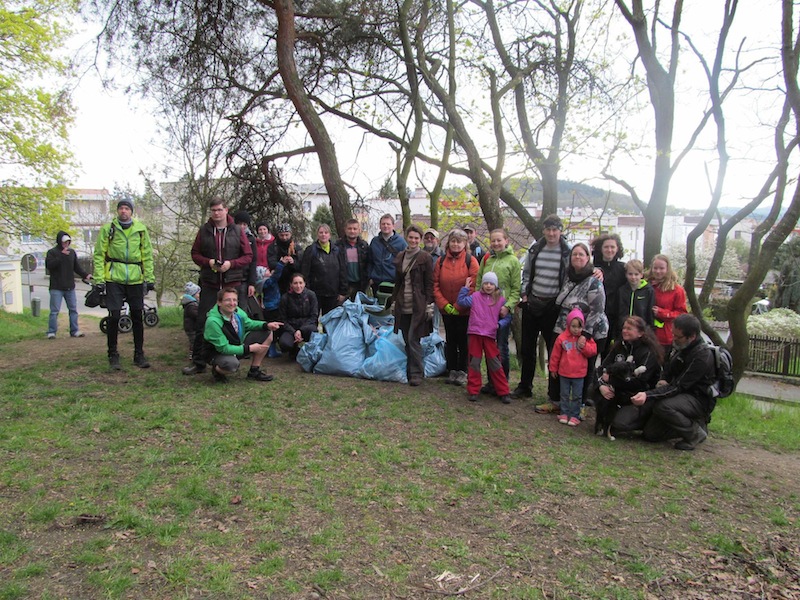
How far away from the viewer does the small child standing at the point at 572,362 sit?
198 inches

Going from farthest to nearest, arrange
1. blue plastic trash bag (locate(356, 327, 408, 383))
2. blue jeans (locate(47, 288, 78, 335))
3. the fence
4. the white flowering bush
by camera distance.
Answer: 1. the white flowering bush
2. the fence
3. blue jeans (locate(47, 288, 78, 335))
4. blue plastic trash bag (locate(356, 327, 408, 383))

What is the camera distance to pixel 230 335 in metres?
5.64

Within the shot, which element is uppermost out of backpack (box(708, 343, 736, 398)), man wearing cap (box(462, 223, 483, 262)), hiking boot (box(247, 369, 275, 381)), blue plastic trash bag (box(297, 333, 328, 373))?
man wearing cap (box(462, 223, 483, 262))

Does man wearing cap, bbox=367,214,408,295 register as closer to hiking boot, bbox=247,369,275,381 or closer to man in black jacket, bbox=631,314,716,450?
hiking boot, bbox=247,369,275,381

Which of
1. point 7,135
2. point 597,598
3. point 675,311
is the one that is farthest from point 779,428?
point 7,135

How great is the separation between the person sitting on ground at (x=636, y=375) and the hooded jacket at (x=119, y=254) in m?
4.53

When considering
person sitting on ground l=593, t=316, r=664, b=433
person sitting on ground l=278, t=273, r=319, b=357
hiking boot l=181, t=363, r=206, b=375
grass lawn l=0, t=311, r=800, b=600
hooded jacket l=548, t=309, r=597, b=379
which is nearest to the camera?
grass lawn l=0, t=311, r=800, b=600

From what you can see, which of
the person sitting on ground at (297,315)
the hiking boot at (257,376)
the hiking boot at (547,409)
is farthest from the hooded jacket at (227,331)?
the hiking boot at (547,409)

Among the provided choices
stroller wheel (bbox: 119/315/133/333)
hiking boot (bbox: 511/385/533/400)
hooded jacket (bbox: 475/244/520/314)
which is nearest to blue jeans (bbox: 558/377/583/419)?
hiking boot (bbox: 511/385/533/400)

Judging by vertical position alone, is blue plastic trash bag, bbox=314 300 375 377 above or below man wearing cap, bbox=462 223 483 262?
below

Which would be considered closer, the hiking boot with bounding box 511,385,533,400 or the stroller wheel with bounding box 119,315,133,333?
the hiking boot with bounding box 511,385,533,400

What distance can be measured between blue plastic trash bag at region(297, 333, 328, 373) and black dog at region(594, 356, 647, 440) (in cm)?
297

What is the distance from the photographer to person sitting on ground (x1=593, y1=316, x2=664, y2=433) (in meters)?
4.79

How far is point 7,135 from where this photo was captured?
14758mm
